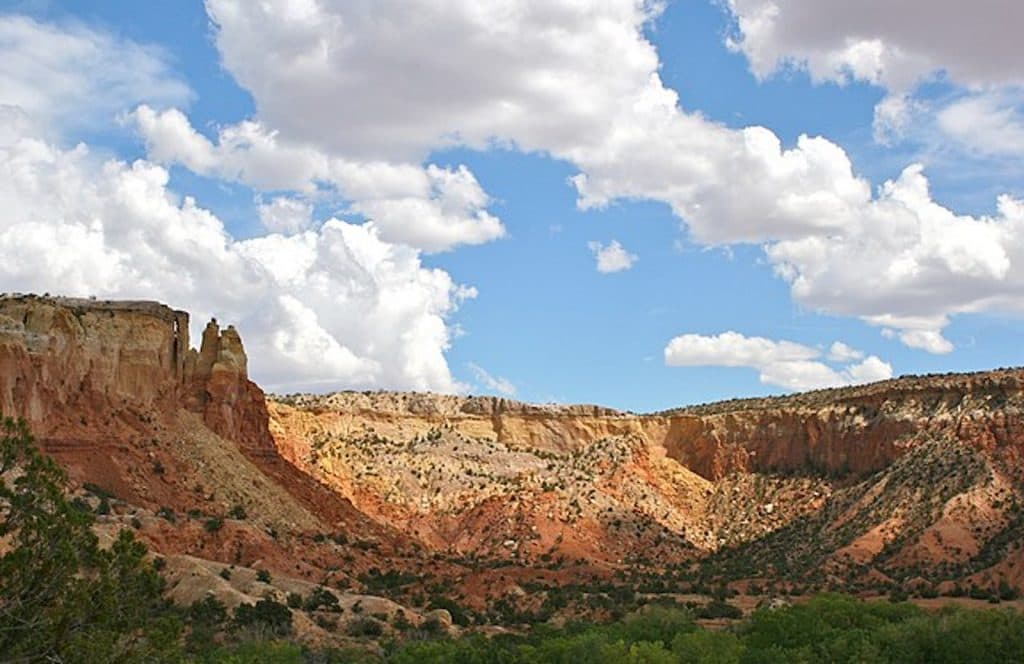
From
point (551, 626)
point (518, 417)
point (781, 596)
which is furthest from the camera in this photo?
point (518, 417)

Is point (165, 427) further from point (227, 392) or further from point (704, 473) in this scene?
point (704, 473)

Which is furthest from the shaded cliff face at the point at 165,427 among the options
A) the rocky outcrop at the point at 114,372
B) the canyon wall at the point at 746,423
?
the canyon wall at the point at 746,423

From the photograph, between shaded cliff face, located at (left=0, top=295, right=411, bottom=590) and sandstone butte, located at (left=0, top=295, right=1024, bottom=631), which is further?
sandstone butte, located at (left=0, top=295, right=1024, bottom=631)

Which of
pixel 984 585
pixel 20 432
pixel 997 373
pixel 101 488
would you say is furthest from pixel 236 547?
pixel 997 373

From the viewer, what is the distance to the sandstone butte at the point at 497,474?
54.0 meters

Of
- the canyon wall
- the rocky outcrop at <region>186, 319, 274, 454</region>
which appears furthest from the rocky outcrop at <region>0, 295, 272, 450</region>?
the canyon wall

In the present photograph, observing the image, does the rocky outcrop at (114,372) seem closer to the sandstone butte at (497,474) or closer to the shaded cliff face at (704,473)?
the sandstone butte at (497,474)

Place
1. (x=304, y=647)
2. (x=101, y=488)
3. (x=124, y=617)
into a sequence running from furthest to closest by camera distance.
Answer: (x=101, y=488) → (x=304, y=647) → (x=124, y=617)

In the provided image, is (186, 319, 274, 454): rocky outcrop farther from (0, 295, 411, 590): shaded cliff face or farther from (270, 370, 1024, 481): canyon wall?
(270, 370, 1024, 481): canyon wall

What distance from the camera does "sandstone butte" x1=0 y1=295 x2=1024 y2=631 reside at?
53969 millimetres

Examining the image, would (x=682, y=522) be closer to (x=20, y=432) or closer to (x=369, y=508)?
(x=369, y=508)

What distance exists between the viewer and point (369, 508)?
8000 cm

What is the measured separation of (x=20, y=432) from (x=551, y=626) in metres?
34.2

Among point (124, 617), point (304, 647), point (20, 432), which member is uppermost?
point (20, 432)
